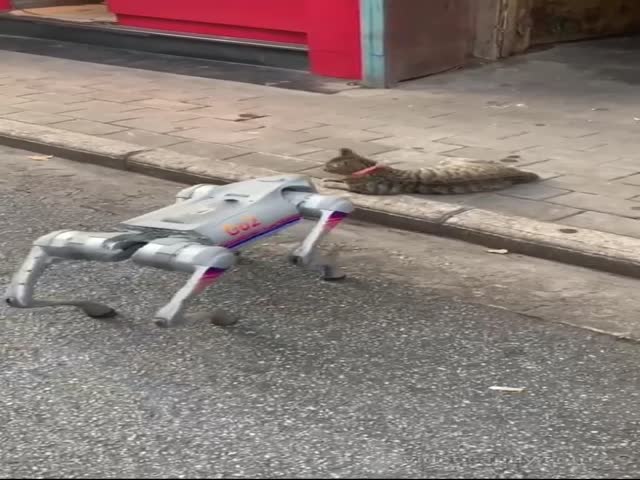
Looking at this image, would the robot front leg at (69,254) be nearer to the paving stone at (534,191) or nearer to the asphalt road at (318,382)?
the asphalt road at (318,382)

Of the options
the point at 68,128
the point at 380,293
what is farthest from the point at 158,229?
the point at 68,128

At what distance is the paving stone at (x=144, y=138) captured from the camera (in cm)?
739

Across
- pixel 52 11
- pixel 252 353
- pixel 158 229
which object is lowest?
pixel 52 11

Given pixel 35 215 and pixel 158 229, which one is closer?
pixel 158 229

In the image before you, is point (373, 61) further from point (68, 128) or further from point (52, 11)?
point (52, 11)

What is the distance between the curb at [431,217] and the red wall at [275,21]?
290cm

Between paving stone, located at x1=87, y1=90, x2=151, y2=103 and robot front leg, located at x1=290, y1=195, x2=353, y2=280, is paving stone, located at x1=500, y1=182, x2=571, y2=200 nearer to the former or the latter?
robot front leg, located at x1=290, y1=195, x2=353, y2=280

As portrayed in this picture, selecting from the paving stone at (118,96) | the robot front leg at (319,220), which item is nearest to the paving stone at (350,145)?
the robot front leg at (319,220)

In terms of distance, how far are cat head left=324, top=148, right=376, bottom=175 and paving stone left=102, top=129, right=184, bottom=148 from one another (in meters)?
1.62

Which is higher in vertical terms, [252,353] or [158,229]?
[158,229]

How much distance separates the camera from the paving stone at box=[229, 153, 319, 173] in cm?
648

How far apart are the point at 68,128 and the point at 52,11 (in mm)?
6526

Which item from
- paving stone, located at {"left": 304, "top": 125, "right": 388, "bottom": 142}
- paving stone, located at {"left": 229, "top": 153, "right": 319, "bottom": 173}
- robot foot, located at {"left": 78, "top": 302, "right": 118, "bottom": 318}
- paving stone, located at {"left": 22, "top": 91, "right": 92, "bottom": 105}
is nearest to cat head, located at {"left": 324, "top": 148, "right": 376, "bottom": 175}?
paving stone, located at {"left": 229, "top": 153, "right": 319, "bottom": 173}

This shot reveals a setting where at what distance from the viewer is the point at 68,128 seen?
8.01 m
